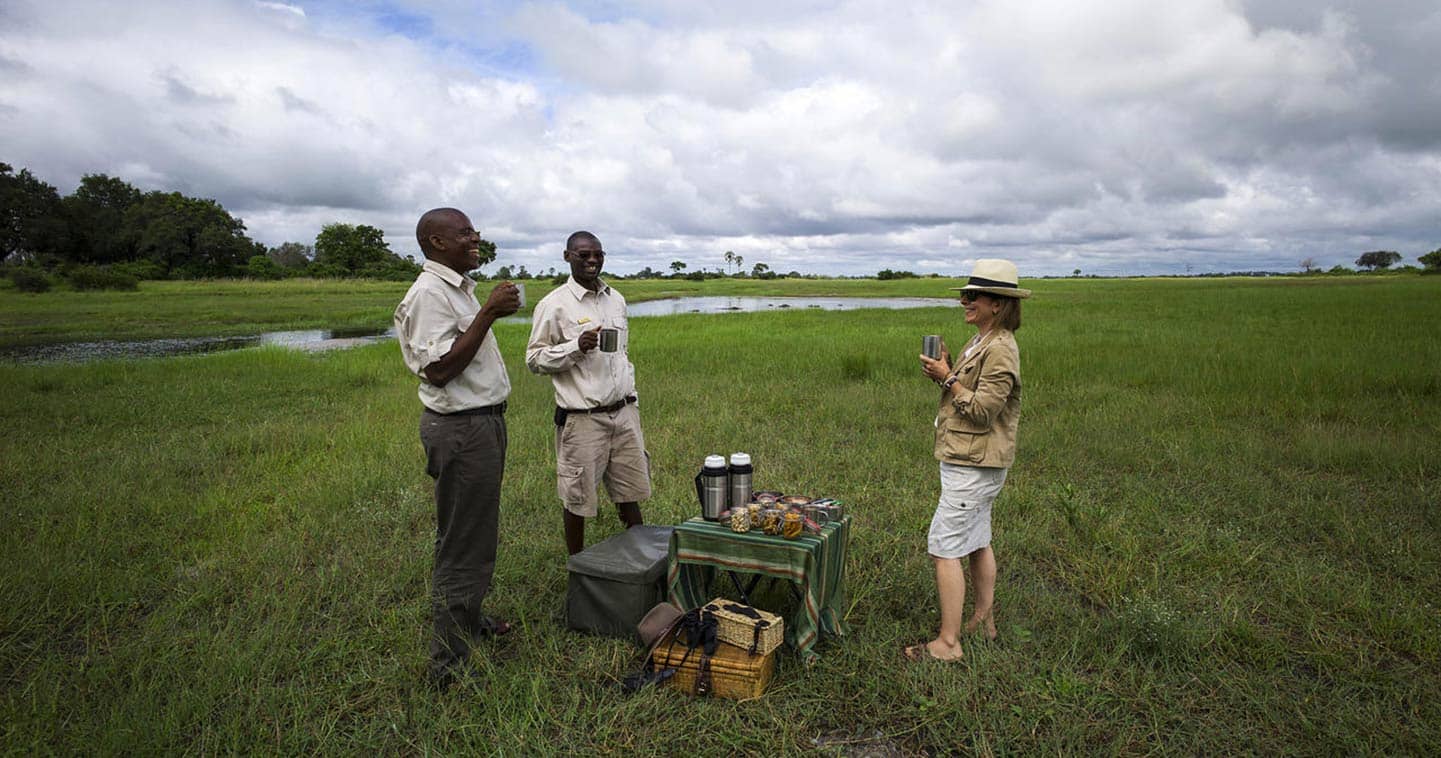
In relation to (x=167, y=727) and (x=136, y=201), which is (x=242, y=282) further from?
(x=167, y=727)

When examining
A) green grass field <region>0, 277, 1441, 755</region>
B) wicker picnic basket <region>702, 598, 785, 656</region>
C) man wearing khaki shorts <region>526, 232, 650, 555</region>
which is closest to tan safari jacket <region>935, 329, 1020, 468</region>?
green grass field <region>0, 277, 1441, 755</region>

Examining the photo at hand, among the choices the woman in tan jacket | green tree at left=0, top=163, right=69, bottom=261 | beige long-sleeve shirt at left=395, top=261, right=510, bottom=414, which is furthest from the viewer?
green tree at left=0, top=163, right=69, bottom=261

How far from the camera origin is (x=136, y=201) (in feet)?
221

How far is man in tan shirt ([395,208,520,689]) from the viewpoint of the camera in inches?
126

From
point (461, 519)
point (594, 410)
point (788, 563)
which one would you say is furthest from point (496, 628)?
point (788, 563)

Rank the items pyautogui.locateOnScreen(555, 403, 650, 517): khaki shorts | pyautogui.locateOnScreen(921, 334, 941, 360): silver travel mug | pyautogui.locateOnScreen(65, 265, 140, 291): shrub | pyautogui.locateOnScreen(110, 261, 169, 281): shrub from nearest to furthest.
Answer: pyautogui.locateOnScreen(921, 334, 941, 360): silver travel mug
pyautogui.locateOnScreen(555, 403, 650, 517): khaki shorts
pyautogui.locateOnScreen(65, 265, 140, 291): shrub
pyautogui.locateOnScreen(110, 261, 169, 281): shrub

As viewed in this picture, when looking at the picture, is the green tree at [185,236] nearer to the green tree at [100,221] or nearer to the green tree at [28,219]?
the green tree at [100,221]

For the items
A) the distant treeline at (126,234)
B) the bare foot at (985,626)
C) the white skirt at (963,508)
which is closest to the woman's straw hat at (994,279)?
the white skirt at (963,508)

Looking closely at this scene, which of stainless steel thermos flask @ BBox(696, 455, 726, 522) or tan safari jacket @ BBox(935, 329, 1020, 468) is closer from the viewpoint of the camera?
tan safari jacket @ BBox(935, 329, 1020, 468)

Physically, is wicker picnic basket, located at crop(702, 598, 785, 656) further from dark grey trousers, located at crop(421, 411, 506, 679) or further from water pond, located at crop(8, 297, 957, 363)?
water pond, located at crop(8, 297, 957, 363)

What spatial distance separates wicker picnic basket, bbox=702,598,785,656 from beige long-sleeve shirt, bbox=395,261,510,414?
1.55 metres

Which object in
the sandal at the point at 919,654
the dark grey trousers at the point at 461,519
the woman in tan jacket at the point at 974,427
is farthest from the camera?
the sandal at the point at 919,654

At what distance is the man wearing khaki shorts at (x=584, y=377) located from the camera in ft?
14.4

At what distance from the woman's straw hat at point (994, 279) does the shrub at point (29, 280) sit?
166 ft
